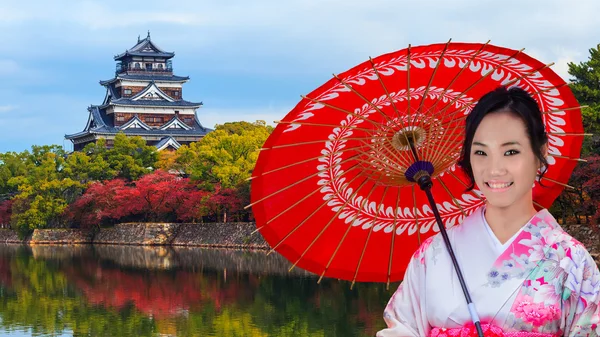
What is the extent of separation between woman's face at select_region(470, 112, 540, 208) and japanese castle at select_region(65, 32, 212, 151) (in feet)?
125

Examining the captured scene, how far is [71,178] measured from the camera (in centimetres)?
3634

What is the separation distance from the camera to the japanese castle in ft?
136

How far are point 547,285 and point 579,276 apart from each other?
90 millimetres

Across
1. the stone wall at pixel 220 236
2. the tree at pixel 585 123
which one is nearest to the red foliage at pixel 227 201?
the stone wall at pixel 220 236

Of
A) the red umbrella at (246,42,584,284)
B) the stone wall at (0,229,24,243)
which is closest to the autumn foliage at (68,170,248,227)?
the stone wall at (0,229,24,243)

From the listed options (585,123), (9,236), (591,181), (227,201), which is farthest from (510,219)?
(9,236)

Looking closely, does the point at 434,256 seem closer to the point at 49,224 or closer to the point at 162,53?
the point at 49,224

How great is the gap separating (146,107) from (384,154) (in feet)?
132

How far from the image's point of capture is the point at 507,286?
2.43m

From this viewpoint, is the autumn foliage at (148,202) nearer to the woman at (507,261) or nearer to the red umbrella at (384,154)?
the red umbrella at (384,154)

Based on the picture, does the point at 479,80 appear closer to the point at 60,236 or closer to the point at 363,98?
the point at 363,98

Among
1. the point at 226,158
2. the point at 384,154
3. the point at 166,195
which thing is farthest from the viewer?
the point at 166,195

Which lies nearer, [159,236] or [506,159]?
[506,159]

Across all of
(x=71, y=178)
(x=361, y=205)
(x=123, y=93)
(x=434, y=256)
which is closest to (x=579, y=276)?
(x=434, y=256)
